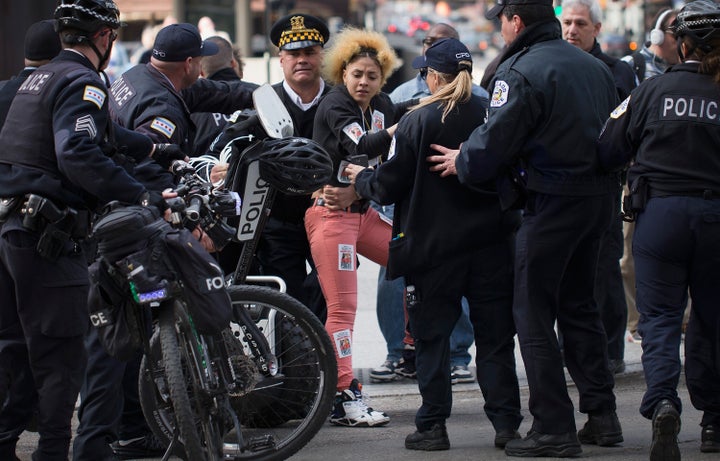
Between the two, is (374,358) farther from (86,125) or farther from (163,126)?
(86,125)

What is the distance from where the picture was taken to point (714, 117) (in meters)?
5.42

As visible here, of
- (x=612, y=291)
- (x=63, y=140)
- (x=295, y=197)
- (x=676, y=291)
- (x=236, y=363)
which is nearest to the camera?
(x=63, y=140)

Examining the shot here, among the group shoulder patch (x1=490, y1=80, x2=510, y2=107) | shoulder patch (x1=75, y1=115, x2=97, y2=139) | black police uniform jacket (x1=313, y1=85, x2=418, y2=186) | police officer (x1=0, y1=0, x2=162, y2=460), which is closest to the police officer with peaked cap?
black police uniform jacket (x1=313, y1=85, x2=418, y2=186)

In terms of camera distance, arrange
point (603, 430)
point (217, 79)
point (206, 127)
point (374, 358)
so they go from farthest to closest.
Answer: point (374, 358)
point (217, 79)
point (206, 127)
point (603, 430)

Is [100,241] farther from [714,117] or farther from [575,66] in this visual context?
[714,117]

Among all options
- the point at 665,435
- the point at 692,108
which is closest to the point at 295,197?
the point at 692,108

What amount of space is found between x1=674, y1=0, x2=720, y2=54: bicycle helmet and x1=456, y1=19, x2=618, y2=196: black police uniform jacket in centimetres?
46

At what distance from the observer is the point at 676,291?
554 cm

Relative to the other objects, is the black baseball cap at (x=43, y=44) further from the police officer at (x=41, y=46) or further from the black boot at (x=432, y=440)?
the black boot at (x=432, y=440)

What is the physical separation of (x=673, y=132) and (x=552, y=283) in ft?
2.77

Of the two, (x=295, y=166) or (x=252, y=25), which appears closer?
(x=295, y=166)

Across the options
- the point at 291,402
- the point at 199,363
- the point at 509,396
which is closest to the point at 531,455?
the point at 509,396

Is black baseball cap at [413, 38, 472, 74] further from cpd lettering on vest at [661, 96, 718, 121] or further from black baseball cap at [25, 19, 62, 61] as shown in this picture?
black baseball cap at [25, 19, 62, 61]

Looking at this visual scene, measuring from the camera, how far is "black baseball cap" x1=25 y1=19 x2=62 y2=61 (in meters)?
5.81
